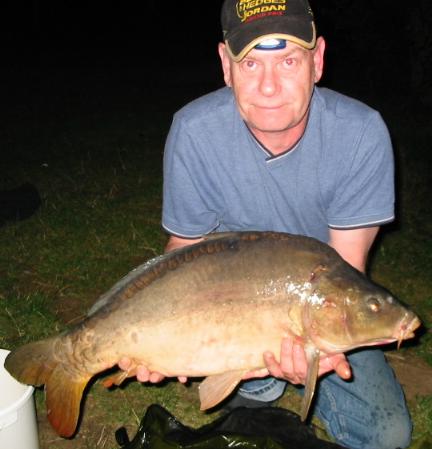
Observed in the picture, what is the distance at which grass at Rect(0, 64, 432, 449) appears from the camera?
329 centimetres

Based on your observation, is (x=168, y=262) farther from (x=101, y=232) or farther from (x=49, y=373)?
(x=101, y=232)

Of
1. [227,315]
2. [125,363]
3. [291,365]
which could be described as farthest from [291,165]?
[125,363]

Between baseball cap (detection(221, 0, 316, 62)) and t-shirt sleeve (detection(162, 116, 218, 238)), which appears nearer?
baseball cap (detection(221, 0, 316, 62))

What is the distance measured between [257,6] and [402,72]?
9811mm

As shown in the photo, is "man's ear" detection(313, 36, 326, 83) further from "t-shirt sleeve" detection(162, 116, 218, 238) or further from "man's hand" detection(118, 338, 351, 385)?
"man's hand" detection(118, 338, 351, 385)

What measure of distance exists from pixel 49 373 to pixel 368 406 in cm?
142

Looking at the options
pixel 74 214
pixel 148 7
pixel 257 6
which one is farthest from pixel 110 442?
pixel 148 7

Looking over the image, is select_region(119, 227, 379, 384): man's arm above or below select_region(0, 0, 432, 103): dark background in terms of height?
above

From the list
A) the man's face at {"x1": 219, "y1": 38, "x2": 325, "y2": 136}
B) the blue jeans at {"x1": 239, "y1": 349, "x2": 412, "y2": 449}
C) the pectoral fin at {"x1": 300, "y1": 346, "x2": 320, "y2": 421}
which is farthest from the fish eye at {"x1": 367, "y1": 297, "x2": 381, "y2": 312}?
the man's face at {"x1": 219, "y1": 38, "x2": 325, "y2": 136}

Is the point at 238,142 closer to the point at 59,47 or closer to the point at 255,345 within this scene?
the point at 255,345

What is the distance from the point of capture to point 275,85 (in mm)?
2494

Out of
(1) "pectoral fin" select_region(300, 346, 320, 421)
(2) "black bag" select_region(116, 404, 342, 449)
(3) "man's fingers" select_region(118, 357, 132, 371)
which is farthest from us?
(2) "black bag" select_region(116, 404, 342, 449)

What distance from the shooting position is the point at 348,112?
263 centimetres

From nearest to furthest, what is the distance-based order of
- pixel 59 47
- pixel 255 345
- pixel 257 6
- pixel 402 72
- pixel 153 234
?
pixel 255 345, pixel 257 6, pixel 153 234, pixel 402 72, pixel 59 47
